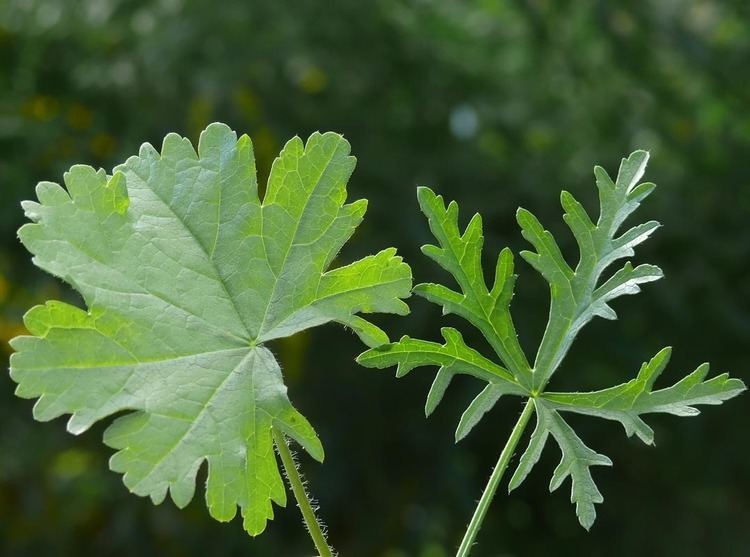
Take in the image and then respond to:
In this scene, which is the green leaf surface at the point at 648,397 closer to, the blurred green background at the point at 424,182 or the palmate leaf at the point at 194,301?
the palmate leaf at the point at 194,301

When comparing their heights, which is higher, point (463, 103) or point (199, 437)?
point (199, 437)

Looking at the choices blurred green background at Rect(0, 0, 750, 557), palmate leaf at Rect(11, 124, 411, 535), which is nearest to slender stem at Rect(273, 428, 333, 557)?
palmate leaf at Rect(11, 124, 411, 535)

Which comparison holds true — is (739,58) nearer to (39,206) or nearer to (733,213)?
(733,213)

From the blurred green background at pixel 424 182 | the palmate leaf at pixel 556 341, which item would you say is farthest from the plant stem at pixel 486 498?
the blurred green background at pixel 424 182

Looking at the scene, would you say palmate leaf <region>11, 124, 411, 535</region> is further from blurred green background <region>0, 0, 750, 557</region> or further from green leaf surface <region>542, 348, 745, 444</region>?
blurred green background <region>0, 0, 750, 557</region>

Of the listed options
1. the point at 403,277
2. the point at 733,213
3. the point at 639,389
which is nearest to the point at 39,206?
the point at 403,277

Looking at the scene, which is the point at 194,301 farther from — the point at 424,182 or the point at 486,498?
the point at 424,182

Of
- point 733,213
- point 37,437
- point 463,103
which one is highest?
point 463,103
